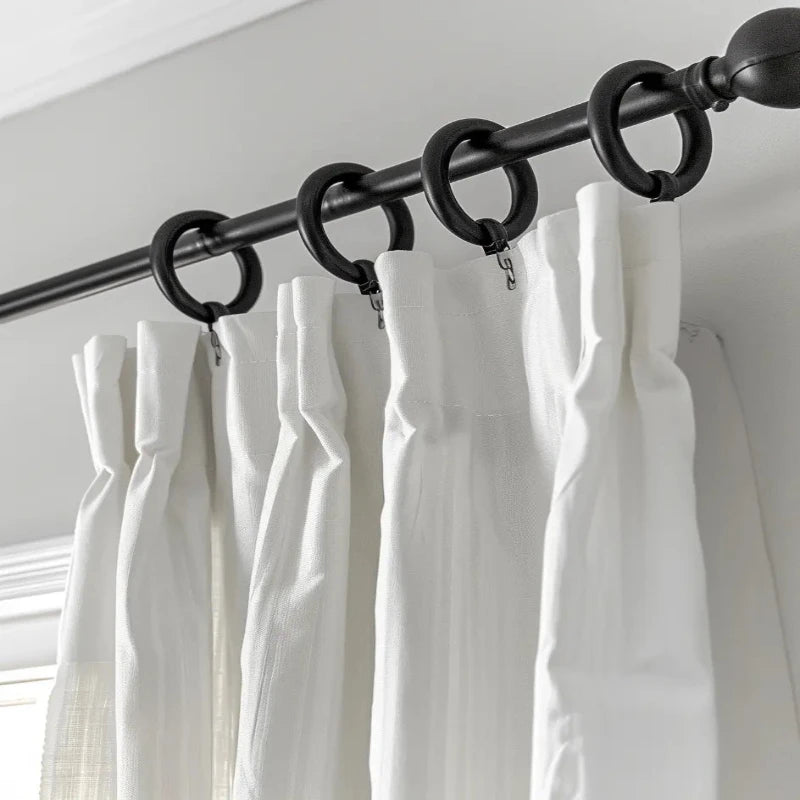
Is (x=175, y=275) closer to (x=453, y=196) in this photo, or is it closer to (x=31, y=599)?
(x=453, y=196)

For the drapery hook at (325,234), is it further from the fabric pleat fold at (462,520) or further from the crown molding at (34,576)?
the crown molding at (34,576)

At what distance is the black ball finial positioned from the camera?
0.61 metres

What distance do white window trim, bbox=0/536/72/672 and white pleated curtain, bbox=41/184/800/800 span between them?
0.23 m

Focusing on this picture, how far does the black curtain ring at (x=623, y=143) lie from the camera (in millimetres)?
648

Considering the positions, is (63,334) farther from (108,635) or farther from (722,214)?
(722,214)

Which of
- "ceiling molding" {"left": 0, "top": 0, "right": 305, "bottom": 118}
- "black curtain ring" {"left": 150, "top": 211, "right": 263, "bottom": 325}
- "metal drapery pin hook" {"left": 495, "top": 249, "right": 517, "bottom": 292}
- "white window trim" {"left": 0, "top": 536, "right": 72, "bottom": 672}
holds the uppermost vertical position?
"ceiling molding" {"left": 0, "top": 0, "right": 305, "bottom": 118}

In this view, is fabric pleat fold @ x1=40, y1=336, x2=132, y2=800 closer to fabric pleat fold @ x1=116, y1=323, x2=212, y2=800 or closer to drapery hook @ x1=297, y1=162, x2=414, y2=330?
fabric pleat fold @ x1=116, y1=323, x2=212, y2=800

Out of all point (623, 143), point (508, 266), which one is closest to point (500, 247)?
point (508, 266)

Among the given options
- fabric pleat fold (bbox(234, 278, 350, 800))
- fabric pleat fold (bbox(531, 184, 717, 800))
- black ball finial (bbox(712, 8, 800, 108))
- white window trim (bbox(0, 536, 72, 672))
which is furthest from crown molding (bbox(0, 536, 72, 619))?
black ball finial (bbox(712, 8, 800, 108))

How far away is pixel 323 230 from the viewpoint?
80 centimetres

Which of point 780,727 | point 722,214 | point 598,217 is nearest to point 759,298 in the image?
point 722,214

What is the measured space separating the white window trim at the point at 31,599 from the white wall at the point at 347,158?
4 cm

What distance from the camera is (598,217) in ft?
2.08

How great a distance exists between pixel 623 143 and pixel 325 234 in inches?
9.8
